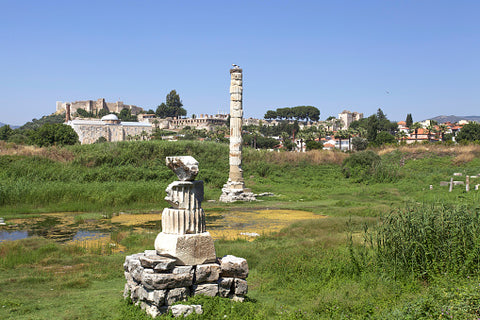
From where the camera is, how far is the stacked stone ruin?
19.4 ft

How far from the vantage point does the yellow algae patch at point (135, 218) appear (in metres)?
15.8

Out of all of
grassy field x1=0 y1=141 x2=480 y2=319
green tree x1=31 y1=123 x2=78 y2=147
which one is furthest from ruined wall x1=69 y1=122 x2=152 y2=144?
grassy field x1=0 y1=141 x2=480 y2=319

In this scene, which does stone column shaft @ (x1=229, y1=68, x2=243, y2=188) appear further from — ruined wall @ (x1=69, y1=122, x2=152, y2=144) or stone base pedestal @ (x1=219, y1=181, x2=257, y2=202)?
ruined wall @ (x1=69, y1=122, x2=152, y2=144)

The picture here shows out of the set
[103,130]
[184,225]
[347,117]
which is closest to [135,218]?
[184,225]

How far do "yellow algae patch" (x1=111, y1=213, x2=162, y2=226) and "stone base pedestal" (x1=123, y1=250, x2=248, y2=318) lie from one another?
365 inches

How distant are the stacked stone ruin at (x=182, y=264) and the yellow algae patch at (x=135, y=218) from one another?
9.34 meters

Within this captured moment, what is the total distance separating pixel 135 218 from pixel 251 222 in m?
4.47

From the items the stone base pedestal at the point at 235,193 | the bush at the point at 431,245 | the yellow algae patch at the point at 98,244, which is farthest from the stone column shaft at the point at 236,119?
the bush at the point at 431,245

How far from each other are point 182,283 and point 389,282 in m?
3.56

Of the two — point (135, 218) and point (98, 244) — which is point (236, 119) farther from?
point (98, 244)

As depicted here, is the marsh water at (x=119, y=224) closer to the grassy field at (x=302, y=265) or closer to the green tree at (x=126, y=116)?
the grassy field at (x=302, y=265)

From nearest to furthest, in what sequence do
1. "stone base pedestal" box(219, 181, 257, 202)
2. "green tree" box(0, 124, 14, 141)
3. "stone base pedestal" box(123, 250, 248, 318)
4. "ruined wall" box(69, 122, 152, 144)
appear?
"stone base pedestal" box(123, 250, 248, 318) < "stone base pedestal" box(219, 181, 257, 202) < "green tree" box(0, 124, 14, 141) < "ruined wall" box(69, 122, 152, 144)

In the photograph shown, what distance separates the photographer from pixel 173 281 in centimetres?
589

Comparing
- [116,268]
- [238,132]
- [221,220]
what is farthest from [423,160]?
[116,268]
